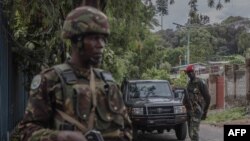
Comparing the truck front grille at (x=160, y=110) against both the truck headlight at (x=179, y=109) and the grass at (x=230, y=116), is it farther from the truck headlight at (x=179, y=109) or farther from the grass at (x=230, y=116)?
the grass at (x=230, y=116)

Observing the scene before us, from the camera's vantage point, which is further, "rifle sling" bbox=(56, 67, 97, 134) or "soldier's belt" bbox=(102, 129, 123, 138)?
"soldier's belt" bbox=(102, 129, 123, 138)

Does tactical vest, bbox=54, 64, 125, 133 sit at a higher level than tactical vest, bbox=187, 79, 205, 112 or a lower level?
higher

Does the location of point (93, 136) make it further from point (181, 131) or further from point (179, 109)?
point (181, 131)

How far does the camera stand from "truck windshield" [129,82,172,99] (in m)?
13.3

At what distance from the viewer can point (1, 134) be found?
8.53 meters

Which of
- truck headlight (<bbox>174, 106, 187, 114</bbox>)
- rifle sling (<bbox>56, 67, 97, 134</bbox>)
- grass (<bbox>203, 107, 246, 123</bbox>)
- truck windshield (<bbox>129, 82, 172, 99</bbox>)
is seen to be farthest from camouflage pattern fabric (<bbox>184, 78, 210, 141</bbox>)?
grass (<bbox>203, 107, 246, 123</bbox>)

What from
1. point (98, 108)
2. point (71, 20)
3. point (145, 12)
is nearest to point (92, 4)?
point (71, 20)

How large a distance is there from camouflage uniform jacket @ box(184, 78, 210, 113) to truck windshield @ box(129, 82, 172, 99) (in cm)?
331

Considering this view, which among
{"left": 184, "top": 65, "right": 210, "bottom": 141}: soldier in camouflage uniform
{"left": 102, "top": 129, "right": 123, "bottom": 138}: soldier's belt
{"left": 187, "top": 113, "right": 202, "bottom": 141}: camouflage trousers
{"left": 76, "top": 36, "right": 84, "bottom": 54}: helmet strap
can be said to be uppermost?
A: {"left": 76, "top": 36, "right": 84, "bottom": 54}: helmet strap

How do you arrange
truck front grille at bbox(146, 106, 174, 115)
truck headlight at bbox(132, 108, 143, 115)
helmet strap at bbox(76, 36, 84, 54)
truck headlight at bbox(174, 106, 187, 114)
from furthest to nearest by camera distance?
truck headlight at bbox(174, 106, 187, 114)
truck front grille at bbox(146, 106, 174, 115)
truck headlight at bbox(132, 108, 143, 115)
helmet strap at bbox(76, 36, 84, 54)

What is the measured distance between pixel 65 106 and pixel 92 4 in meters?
0.70

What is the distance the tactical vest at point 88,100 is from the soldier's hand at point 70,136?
0.14m

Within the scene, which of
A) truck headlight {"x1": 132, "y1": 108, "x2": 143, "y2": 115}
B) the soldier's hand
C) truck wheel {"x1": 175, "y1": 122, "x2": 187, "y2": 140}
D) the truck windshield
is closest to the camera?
the soldier's hand

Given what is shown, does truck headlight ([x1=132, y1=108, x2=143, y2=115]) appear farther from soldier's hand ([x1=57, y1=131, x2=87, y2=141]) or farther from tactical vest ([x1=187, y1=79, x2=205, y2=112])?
soldier's hand ([x1=57, y1=131, x2=87, y2=141])
